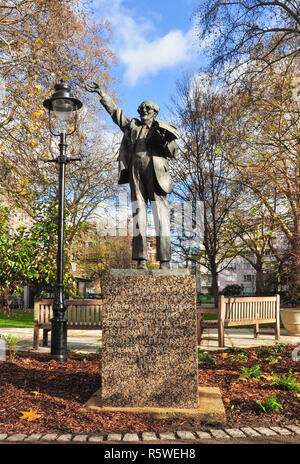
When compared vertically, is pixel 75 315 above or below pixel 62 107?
below

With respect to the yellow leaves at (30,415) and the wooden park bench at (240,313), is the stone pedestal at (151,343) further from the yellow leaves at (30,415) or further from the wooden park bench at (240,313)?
the wooden park bench at (240,313)

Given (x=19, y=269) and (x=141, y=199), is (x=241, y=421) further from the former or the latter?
(x=19, y=269)

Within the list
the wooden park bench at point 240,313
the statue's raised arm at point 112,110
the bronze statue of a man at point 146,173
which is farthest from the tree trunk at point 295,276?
the statue's raised arm at point 112,110

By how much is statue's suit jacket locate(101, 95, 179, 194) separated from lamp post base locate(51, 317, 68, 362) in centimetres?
337

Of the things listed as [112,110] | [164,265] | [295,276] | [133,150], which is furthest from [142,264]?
[295,276]

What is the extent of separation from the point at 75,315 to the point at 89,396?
376cm

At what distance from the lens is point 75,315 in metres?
8.36

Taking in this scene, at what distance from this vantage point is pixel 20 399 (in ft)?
14.4

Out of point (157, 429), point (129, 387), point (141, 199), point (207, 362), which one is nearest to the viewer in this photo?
point (157, 429)

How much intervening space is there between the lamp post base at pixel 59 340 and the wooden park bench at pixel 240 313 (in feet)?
9.77

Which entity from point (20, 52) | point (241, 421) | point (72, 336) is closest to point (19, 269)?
point (72, 336)

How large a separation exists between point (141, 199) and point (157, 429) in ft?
8.38

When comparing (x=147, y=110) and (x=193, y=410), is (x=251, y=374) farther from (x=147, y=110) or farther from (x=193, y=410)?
(x=147, y=110)

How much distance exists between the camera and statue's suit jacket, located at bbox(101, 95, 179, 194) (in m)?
4.92
